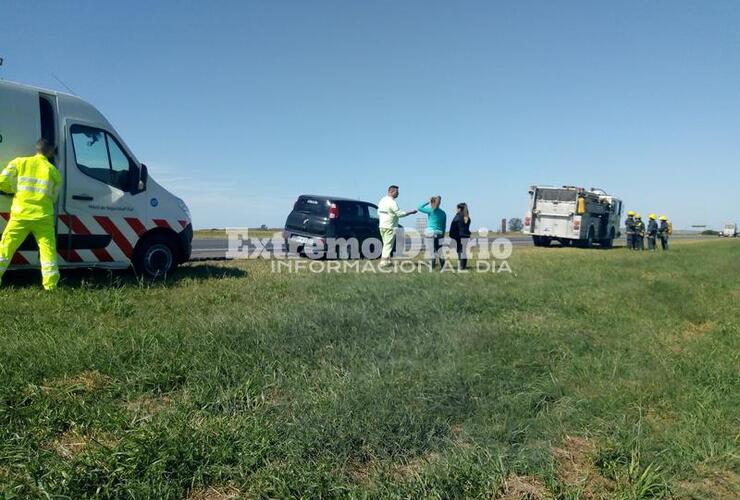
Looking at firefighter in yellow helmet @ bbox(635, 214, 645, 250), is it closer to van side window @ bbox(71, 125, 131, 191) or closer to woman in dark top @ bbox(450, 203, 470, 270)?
woman in dark top @ bbox(450, 203, 470, 270)

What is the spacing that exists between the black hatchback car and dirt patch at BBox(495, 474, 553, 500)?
37.0 feet

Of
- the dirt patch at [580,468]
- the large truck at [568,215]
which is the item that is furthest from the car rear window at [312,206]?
the large truck at [568,215]

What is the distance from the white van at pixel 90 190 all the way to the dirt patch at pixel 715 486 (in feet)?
24.1

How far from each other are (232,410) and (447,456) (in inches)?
57.3

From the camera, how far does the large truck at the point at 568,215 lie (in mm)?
25125

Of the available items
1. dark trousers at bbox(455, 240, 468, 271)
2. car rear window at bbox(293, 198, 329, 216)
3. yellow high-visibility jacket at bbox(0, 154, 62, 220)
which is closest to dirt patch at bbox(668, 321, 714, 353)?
dark trousers at bbox(455, 240, 468, 271)

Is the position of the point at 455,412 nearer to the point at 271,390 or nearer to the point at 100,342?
the point at 271,390

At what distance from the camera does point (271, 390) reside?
12.5ft

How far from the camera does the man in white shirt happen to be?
12.1m

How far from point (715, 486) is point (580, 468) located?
0.77m

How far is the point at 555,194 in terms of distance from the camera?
2591cm

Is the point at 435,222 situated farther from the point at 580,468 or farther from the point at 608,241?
the point at 608,241

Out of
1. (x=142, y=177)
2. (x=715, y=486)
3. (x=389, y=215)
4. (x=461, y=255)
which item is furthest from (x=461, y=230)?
(x=715, y=486)

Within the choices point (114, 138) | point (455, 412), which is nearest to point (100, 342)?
point (455, 412)
